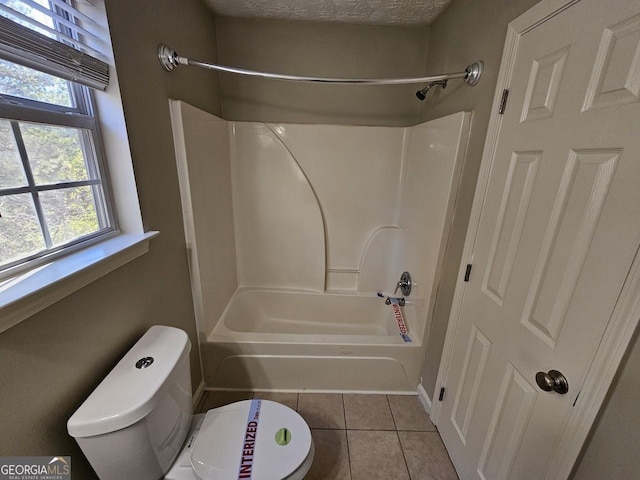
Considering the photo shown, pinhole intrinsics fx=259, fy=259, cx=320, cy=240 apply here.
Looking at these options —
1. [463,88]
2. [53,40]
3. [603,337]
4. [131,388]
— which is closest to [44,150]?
[53,40]

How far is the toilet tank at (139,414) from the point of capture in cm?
73

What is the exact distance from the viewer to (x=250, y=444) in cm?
97

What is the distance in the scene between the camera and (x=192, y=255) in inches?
57.6

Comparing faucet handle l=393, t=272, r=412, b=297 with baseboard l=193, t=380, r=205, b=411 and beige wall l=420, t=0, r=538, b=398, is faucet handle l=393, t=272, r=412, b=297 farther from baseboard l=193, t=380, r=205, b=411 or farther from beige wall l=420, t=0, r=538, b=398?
baseboard l=193, t=380, r=205, b=411

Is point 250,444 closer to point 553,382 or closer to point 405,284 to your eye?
point 553,382

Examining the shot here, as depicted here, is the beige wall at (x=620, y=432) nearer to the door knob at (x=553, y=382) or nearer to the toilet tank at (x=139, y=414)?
the door knob at (x=553, y=382)

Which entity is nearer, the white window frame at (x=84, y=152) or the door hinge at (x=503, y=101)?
the white window frame at (x=84, y=152)

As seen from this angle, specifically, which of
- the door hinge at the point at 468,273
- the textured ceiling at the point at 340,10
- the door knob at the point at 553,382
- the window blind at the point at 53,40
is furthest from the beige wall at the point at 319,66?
the door knob at the point at 553,382

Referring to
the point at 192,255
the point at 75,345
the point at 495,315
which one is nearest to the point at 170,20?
the point at 192,255

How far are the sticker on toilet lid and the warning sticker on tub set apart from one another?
100cm

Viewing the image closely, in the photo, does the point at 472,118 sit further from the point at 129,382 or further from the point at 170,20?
the point at 129,382

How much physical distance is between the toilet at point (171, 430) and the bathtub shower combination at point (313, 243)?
22.1 inches

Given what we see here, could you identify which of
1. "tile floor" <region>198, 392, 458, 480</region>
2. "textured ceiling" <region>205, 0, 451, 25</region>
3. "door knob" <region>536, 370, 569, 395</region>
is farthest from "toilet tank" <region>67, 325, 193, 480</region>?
"textured ceiling" <region>205, 0, 451, 25</region>

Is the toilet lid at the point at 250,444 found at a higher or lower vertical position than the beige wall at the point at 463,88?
lower
